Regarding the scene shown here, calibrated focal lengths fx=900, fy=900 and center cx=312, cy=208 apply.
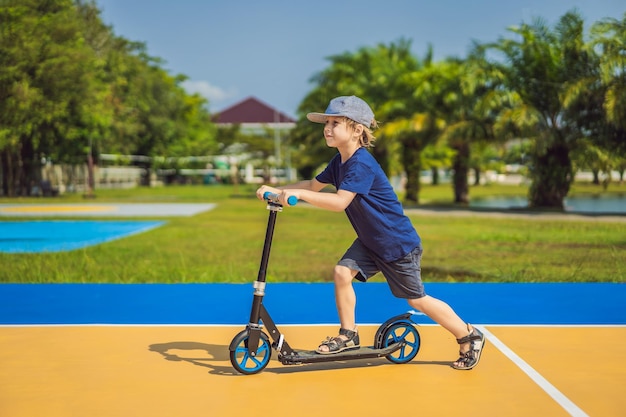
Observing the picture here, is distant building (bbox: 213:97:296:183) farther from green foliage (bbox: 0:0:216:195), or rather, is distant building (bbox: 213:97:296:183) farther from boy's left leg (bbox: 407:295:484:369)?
boy's left leg (bbox: 407:295:484:369)

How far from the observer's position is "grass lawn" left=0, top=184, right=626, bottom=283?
12.2m

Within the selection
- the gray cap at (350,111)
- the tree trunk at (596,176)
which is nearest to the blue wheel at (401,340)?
the gray cap at (350,111)

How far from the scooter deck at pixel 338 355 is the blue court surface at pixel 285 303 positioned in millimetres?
1869

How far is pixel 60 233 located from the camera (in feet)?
66.3

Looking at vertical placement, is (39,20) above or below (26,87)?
above

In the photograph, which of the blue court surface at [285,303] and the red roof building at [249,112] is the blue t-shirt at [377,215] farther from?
the red roof building at [249,112]

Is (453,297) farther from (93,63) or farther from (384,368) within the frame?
(93,63)

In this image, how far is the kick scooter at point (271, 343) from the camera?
5598 mm

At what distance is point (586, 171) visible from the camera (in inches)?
1162

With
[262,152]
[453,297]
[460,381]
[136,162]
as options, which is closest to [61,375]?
[460,381]

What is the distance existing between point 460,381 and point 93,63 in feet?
103

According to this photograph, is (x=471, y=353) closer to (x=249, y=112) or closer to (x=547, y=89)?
(x=547, y=89)

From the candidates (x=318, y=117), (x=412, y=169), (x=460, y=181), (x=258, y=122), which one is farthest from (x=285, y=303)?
(x=258, y=122)

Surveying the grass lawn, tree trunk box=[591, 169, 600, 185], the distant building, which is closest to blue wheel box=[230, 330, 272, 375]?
the grass lawn
